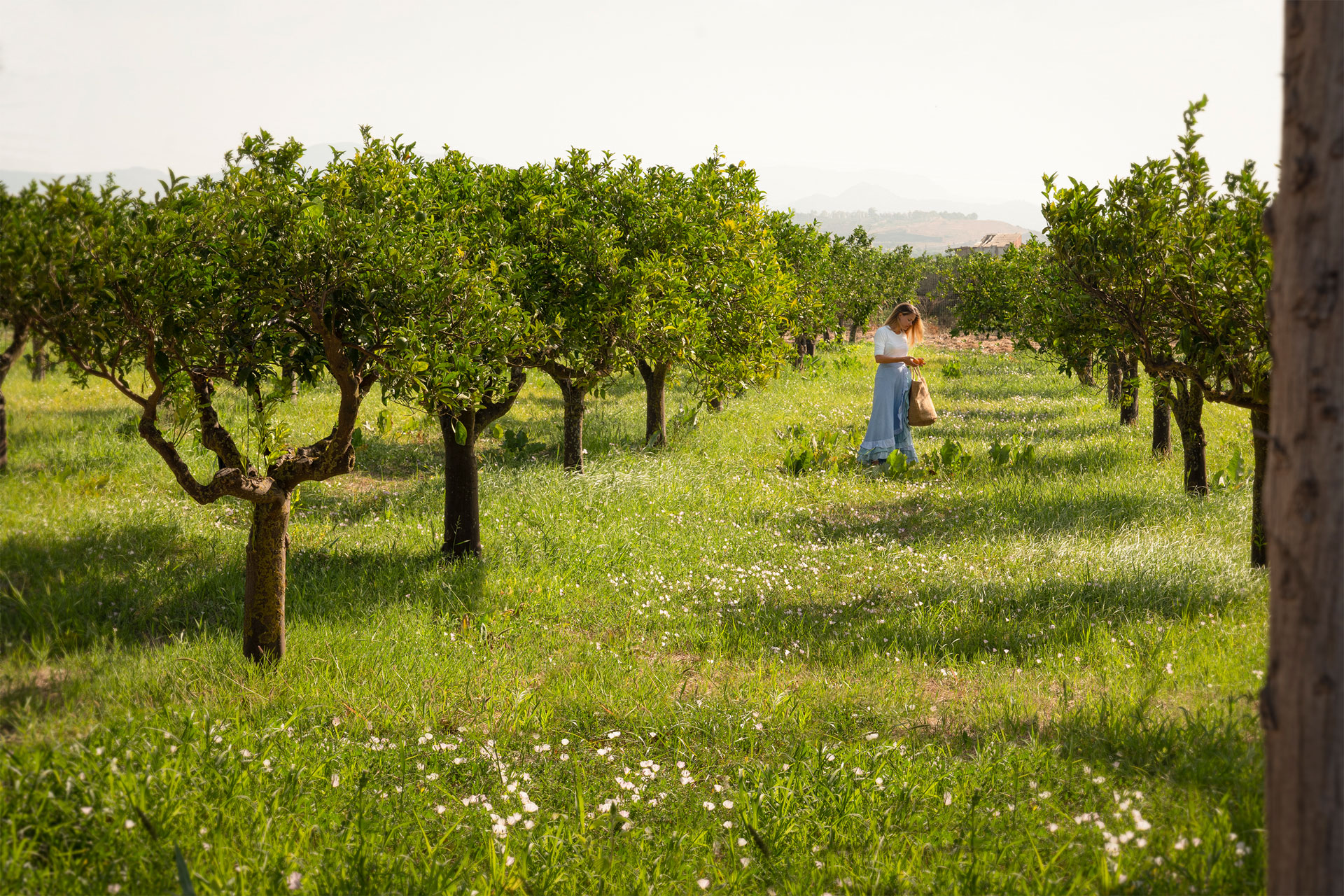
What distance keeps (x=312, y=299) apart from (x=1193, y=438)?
9.67 meters

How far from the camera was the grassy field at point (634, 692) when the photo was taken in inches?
143

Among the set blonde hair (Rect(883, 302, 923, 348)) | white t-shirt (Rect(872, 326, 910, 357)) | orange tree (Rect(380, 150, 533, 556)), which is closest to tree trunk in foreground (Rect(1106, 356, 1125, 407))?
blonde hair (Rect(883, 302, 923, 348))

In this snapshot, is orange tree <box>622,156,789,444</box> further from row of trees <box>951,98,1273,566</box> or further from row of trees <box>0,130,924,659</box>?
row of trees <box>951,98,1273,566</box>

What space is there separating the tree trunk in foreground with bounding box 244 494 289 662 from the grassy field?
0.20 m

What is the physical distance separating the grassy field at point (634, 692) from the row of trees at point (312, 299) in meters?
0.96

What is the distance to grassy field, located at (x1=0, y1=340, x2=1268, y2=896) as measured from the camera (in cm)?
362

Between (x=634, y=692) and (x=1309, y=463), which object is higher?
(x=1309, y=463)

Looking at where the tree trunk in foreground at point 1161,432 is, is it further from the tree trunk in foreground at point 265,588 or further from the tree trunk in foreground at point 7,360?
the tree trunk in foreground at point 7,360

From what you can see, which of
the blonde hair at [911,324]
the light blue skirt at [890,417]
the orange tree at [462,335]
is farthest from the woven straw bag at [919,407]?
the orange tree at [462,335]

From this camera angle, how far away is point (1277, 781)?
2420mm

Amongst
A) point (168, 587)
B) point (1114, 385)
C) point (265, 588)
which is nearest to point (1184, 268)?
point (265, 588)

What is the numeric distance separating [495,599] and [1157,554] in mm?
6203

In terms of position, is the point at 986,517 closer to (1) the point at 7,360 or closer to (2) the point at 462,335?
(2) the point at 462,335

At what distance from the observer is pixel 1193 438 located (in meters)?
9.84
